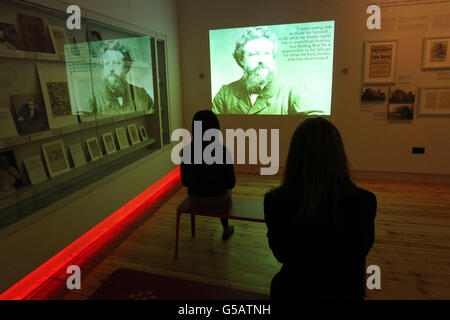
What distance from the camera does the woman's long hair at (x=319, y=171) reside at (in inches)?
47.3

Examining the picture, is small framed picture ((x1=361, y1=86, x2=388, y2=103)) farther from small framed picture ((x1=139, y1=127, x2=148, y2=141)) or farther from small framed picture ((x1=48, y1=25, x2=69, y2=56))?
small framed picture ((x1=48, y1=25, x2=69, y2=56))

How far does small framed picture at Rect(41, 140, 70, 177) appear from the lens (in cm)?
253

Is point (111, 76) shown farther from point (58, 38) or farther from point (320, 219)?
point (320, 219)

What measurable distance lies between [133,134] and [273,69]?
243cm

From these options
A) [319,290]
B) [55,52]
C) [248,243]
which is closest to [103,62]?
[55,52]

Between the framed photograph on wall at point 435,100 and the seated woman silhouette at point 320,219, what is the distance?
3.87 m

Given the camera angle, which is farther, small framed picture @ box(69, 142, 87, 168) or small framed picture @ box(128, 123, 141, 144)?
small framed picture @ box(128, 123, 141, 144)

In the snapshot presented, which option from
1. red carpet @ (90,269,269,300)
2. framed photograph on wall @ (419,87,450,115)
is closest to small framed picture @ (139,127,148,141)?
red carpet @ (90,269,269,300)

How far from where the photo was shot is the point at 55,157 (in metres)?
2.61

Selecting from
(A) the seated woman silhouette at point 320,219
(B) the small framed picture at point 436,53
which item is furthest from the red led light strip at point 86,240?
(B) the small framed picture at point 436,53

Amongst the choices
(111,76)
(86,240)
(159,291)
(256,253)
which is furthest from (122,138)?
(159,291)

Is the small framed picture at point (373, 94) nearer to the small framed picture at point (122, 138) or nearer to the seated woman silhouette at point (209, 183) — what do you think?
the seated woman silhouette at point (209, 183)

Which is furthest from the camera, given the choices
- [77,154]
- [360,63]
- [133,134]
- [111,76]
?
[360,63]

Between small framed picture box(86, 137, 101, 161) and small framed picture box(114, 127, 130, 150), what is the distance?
0.43 meters
